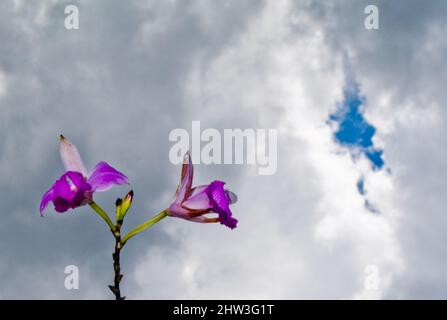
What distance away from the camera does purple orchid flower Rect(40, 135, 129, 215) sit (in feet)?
7.25

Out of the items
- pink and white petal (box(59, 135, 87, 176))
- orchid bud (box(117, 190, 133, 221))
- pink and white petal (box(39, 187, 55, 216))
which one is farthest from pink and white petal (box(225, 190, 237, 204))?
pink and white petal (box(39, 187, 55, 216))

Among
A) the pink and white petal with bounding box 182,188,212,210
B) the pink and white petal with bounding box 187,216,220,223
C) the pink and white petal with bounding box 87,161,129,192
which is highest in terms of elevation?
the pink and white petal with bounding box 87,161,129,192

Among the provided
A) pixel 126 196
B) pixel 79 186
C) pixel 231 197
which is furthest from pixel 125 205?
pixel 231 197

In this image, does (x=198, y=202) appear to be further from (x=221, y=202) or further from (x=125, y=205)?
(x=125, y=205)

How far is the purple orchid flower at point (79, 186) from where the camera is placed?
7.25 feet

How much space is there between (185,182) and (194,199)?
4.0 inches

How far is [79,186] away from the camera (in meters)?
2.23

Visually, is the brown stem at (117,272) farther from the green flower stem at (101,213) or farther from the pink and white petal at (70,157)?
the pink and white petal at (70,157)

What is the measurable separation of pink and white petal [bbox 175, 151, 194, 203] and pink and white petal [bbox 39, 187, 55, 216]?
67 centimetres

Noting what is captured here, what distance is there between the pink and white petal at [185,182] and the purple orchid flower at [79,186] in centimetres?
28

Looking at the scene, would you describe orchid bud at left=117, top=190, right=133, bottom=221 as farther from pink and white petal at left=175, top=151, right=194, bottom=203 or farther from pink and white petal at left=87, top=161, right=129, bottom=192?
pink and white petal at left=175, top=151, right=194, bottom=203
